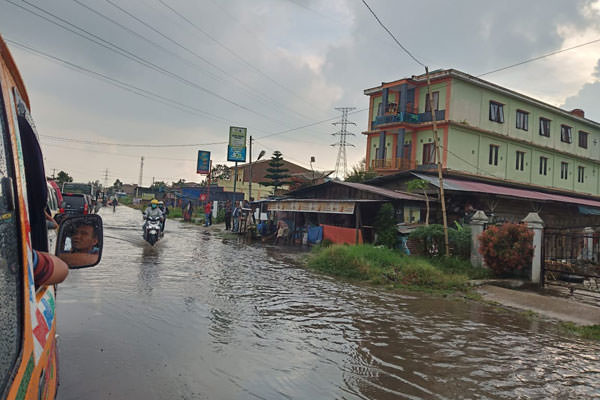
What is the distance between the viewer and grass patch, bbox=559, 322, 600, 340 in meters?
7.03

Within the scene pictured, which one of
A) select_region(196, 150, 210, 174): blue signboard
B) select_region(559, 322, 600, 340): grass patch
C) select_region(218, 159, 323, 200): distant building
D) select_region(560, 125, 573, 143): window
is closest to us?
select_region(559, 322, 600, 340): grass patch

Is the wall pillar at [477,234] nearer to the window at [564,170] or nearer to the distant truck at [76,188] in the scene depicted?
the distant truck at [76,188]

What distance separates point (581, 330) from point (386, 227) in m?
9.94

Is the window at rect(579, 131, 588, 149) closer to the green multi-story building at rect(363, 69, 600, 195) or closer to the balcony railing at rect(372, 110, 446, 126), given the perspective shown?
the green multi-story building at rect(363, 69, 600, 195)

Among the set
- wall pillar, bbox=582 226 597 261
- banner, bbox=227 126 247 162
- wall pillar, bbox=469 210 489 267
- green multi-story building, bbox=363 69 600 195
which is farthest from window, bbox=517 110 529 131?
wall pillar, bbox=469 210 489 267

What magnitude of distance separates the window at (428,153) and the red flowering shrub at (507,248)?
17274 millimetres

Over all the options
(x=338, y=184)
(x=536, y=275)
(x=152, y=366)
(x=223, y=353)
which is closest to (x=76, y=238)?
(x=152, y=366)

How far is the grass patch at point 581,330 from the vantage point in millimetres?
7027

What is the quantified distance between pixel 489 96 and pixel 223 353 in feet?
97.3

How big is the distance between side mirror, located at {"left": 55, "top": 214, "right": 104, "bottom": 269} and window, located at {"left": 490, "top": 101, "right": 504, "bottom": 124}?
31705 mm

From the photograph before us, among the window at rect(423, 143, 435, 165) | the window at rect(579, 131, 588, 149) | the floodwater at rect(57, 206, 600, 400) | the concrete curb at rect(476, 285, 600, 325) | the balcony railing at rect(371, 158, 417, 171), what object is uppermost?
the window at rect(579, 131, 588, 149)

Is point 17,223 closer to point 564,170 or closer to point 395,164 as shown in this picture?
point 395,164

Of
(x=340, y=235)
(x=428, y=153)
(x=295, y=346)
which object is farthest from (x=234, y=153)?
(x=295, y=346)

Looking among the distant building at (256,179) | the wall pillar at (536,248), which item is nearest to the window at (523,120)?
the distant building at (256,179)
